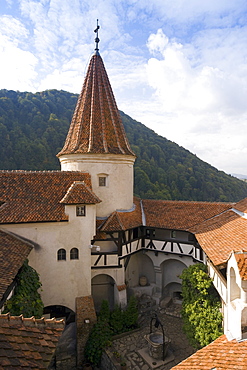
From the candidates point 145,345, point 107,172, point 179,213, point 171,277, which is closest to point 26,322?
point 145,345

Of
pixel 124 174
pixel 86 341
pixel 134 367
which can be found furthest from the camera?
pixel 124 174

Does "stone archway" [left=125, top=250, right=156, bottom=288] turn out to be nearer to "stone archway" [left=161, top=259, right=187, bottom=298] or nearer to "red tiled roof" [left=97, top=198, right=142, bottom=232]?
"stone archway" [left=161, top=259, right=187, bottom=298]

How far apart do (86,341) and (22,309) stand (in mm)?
5527

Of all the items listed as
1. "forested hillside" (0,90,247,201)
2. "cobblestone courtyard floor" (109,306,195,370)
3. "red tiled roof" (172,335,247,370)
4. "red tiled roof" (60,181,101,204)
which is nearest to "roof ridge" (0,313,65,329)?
"red tiled roof" (172,335,247,370)

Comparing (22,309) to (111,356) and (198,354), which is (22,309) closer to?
(111,356)

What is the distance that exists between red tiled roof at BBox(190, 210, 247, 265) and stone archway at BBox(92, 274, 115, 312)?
7170 mm

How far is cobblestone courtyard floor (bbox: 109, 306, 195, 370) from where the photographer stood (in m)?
13.3

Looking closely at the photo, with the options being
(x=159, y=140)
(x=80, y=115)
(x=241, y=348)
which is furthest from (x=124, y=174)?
(x=159, y=140)

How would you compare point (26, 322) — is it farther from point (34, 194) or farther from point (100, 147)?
point (100, 147)

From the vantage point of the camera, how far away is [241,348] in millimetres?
7426

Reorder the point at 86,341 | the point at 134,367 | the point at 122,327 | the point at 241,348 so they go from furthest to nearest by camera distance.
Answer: the point at 122,327 < the point at 86,341 < the point at 134,367 < the point at 241,348

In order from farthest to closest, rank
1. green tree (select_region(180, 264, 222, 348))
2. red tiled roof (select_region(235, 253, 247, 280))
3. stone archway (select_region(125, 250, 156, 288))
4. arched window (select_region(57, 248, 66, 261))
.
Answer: stone archway (select_region(125, 250, 156, 288)) < arched window (select_region(57, 248, 66, 261)) < green tree (select_region(180, 264, 222, 348)) < red tiled roof (select_region(235, 253, 247, 280))

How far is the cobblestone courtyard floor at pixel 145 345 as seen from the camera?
1330 centimetres

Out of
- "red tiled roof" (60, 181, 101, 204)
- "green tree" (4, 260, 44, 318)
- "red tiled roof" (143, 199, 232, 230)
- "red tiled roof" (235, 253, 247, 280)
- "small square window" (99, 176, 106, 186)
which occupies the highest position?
"small square window" (99, 176, 106, 186)
